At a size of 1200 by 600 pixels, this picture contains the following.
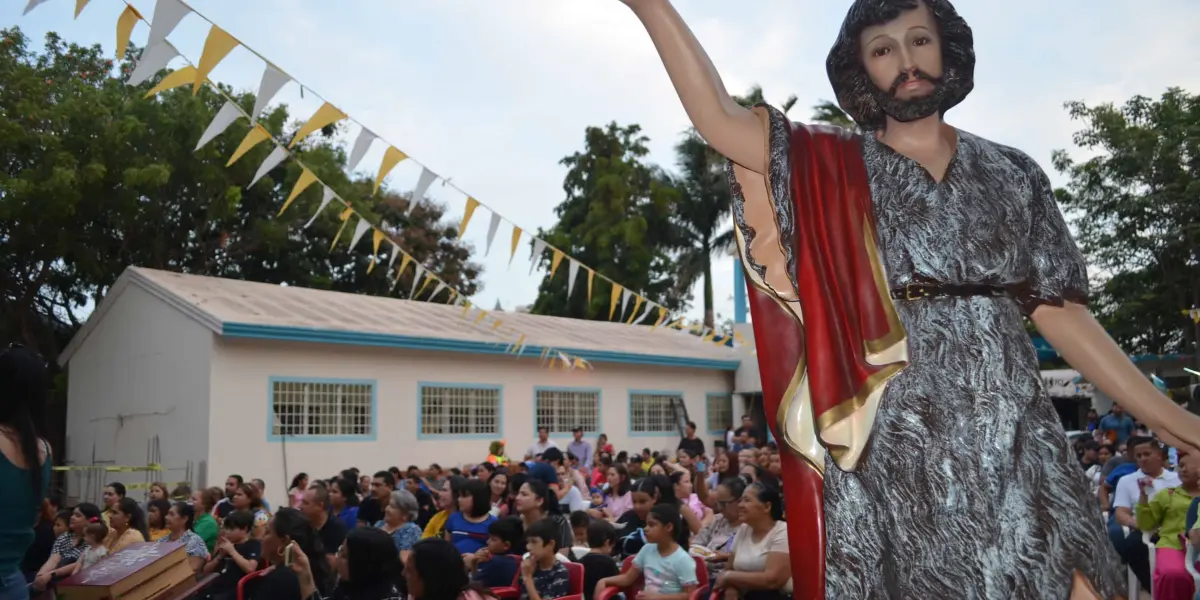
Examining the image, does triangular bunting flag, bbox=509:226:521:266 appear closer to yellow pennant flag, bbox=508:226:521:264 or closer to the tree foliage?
yellow pennant flag, bbox=508:226:521:264

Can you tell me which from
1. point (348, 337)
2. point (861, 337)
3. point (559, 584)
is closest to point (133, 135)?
point (348, 337)

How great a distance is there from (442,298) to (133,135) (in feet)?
29.1

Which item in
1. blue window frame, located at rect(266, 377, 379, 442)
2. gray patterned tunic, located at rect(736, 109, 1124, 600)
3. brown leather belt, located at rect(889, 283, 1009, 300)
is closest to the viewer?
gray patterned tunic, located at rect(736, 109, 1124, 600)

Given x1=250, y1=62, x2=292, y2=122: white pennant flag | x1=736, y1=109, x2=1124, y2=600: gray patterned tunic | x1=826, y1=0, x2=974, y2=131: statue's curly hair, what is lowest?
x1=736, y1=109, x2=1124, y2=600: gray patterned tunic

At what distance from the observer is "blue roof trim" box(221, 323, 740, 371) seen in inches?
591

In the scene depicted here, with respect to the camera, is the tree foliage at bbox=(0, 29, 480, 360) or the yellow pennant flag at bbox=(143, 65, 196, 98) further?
the tree foliage at bbox=(0, 29, 480, 360)

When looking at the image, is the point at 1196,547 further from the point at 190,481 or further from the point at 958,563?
the point at 190,481

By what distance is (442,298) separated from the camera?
89.1 ft

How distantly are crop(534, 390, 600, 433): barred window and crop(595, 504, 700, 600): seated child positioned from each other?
1257cm

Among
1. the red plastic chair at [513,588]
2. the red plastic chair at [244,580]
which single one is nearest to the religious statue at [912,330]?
the red plastic chair at [513,588]

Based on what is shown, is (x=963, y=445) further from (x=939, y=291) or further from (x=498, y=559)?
(x=498, y=559)

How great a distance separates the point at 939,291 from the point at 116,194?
20.9m

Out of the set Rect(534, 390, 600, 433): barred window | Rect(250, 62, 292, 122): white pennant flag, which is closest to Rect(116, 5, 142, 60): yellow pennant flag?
Rect(250, 62, 292, 122): white pennant flag

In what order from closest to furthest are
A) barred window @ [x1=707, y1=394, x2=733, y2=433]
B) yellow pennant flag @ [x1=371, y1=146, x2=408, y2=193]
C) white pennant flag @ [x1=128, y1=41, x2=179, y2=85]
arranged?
1. white pennant flag @ [x1=128, y1=41, x2=179, y2=85]
2. yellow pennant flag @ [x1=371, y1=146, x2=408, y2=193]
3. barred window @ [x1=707, y1=394, x2=733, y2=433]
